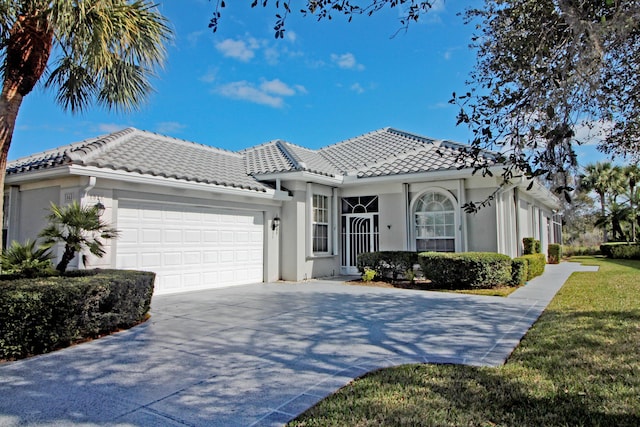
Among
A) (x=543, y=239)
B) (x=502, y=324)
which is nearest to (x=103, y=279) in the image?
(x=502, y=324)

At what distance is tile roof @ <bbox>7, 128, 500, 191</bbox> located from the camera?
36.2 feet

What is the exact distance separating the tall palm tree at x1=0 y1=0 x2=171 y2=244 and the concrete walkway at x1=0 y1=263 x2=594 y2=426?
399 cm

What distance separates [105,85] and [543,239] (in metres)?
23.6

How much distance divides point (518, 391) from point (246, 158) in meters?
15.2

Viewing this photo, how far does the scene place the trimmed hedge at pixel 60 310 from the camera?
18.9ft

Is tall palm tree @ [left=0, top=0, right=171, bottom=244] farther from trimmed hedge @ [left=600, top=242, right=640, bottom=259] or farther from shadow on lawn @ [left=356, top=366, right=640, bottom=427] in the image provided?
trimmed hedge @ [left=600, top=242, right=640, bottom=259]

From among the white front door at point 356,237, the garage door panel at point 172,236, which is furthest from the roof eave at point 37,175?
the white front door at point 356,237

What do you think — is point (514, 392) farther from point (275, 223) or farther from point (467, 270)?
point (275, 223)

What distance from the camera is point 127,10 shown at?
7.86m

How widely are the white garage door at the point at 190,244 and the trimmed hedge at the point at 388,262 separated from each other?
384 centimetres

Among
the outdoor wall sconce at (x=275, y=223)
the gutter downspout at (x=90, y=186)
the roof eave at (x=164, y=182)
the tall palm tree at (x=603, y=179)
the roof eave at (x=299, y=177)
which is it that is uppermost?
the tall palm tree at (x=603, y=179)

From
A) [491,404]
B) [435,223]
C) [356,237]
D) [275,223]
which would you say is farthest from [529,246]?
[491,404]

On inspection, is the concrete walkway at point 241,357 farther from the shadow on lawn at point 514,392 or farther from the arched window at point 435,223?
the arched window at point 435,223

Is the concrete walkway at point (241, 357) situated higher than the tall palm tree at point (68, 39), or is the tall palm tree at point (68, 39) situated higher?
the tall palm tree at point (68, 39)
